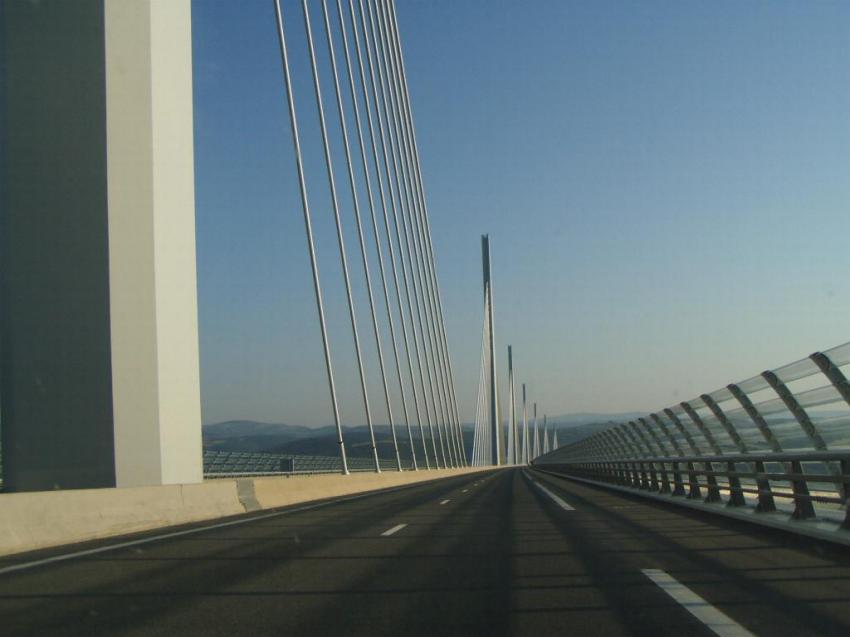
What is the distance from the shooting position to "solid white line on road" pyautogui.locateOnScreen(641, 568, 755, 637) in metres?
5.70

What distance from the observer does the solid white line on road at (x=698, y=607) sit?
5.70 metres

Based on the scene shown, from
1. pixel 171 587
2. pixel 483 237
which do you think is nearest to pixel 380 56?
pixel 171 587

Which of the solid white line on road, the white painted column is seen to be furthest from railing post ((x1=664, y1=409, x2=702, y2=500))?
the solid white line on road

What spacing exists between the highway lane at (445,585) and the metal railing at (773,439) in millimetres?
870

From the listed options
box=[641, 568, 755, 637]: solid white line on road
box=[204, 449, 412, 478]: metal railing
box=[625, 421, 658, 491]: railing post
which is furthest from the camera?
box=[204, 449, 412, 478]: metal railing

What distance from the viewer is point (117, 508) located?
12.9 meters

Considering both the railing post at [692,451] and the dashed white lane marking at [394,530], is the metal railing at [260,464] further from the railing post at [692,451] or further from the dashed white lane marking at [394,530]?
the dashed white lane marking at [394,530]

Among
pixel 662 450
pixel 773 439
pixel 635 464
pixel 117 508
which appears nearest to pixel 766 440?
pixel 773 439

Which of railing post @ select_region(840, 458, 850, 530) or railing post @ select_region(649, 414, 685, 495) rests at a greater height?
railing post @ select_region(649, 414, 685, 495)

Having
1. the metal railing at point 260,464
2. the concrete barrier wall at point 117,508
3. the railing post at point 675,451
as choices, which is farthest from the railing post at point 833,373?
the metal railing at point 260,464

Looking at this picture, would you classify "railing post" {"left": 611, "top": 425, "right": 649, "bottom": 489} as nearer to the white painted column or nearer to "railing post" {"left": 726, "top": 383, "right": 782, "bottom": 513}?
"railing post" {"left": 726, "top": 383, "right": 782, "bottom": 513}

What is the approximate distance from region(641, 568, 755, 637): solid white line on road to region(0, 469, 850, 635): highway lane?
0.01 metres

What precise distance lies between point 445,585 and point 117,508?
6796mm

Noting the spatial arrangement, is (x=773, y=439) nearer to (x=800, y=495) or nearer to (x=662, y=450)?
(x=800, y=495)
